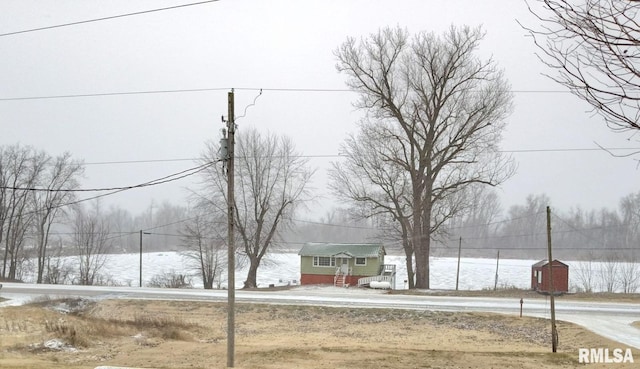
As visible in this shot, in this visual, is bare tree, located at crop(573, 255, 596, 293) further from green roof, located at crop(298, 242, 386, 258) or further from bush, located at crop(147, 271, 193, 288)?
bush, located at crop(147, 271, 193, 288)

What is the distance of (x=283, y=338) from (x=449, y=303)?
10870 mm

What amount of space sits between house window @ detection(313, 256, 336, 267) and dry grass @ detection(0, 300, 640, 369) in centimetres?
2209

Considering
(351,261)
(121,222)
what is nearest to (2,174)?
(351,261)

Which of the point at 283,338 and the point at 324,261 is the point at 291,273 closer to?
the point at 324,261

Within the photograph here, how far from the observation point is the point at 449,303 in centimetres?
2605

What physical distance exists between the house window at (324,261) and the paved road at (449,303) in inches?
684

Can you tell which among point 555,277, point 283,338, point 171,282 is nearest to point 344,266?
point 171,282

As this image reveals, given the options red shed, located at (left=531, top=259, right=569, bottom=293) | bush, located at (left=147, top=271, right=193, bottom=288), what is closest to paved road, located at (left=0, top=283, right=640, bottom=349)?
red shed, located at (left=531, top=259, right=569, bottom=293)

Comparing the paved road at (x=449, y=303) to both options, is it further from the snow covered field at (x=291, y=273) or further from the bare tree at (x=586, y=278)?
the snow covered field at (x=291, y=273)

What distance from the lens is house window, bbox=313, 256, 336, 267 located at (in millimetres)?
46953

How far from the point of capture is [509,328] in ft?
65.4

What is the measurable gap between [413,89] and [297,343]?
81.7 feet

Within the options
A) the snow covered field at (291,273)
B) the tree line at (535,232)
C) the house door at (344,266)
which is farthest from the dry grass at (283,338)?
the tree line at (535,232)

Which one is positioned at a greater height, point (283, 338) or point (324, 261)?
point (324, 261)
